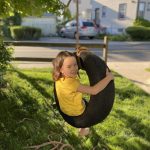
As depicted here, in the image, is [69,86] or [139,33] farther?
[139,33]

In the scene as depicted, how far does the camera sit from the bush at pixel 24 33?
95.3 ft

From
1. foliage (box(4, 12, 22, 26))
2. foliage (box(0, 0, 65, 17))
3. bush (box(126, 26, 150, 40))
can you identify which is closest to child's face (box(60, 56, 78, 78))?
foliage (box(0, 0, 65, 17))

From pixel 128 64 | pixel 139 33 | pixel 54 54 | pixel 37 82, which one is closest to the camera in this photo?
pixel 37 82

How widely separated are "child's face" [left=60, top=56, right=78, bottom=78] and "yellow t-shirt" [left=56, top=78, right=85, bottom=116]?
10cm

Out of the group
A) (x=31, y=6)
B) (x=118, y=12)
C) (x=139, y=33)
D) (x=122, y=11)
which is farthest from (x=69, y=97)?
(x=118, y=12)

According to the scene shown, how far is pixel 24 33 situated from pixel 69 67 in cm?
2558

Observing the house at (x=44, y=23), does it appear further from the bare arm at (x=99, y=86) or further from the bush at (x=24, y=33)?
the bare arm at (x=99, y=86)

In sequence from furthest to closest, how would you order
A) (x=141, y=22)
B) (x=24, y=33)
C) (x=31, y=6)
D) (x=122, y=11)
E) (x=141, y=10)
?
(x=122, y=11), (x=141, y=10), (x=141, y=22), (x=24, y=33), (x=31, y=6)

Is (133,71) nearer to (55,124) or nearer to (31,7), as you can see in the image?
(55,124)

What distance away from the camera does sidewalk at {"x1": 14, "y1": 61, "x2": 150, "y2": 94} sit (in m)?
11.6

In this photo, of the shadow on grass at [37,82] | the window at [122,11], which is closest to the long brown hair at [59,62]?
the shadow on grass at [37,82]

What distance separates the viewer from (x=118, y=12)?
3947 cm

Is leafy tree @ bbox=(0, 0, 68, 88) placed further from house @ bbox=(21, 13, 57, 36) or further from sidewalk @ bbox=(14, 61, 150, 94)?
house @ bbox=(21, 13, 57, 36)

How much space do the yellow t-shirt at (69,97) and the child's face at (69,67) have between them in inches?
3.8
